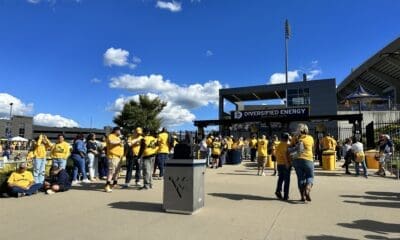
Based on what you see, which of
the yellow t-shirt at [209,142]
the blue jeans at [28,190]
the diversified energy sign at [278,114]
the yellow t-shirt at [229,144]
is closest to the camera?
the blue jeans at [28,190]

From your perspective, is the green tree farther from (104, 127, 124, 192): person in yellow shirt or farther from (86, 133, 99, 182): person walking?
(104, 127, 124, 192): person in yellow shirt

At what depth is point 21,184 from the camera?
9.11m

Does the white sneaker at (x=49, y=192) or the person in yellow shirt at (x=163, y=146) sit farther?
the person in yellow shirt at (x=163, y=146)

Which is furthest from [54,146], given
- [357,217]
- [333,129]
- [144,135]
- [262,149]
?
[333,129]

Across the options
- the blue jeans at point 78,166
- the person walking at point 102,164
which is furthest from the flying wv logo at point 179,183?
the person walking at point 102,164

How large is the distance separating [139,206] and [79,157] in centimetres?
463

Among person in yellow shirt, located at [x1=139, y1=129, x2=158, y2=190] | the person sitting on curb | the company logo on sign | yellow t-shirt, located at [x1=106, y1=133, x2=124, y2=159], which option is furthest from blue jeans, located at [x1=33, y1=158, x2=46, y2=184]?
the company logo on sign

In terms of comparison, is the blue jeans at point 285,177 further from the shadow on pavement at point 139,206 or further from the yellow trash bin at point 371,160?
the yellow trash bin at point 371,160

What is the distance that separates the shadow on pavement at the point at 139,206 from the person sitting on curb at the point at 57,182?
250 cm

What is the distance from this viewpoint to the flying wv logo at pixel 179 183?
7086mm

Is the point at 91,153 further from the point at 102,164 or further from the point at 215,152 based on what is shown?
the point at 215,152

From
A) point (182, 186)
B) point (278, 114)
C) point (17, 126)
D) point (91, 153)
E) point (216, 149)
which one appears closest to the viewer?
point (182, 186)

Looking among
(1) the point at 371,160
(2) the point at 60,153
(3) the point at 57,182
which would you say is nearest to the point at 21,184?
(3) the point at 57,182

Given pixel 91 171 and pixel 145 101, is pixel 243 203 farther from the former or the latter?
pixel 145 101
